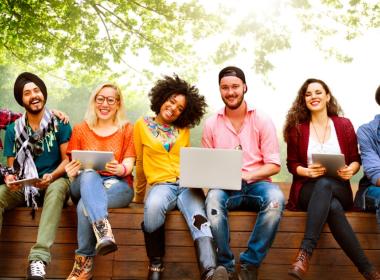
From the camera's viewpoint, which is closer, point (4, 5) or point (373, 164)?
point (373, 164)

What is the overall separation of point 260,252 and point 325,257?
54cm

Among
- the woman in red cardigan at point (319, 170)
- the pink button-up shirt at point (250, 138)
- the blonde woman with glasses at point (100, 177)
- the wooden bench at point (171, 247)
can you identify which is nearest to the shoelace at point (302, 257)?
the woman in red cardigan at point (319, 170)

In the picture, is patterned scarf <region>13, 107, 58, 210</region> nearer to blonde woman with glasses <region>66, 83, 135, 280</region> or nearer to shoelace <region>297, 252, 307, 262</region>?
blonde woman with glasses <region>66, 83, 135, 280</region>

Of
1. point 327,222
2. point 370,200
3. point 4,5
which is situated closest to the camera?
point 327,222

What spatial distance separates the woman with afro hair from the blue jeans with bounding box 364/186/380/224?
40.2 inches

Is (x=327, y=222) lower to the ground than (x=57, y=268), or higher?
higher

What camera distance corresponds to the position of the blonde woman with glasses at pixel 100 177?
2512mm

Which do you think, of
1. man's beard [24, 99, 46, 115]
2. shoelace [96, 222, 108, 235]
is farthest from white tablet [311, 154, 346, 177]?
man's beard [24, 99, 46, 115]

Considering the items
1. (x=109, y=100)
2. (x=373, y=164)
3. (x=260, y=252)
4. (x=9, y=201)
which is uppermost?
(x=109, y=100)

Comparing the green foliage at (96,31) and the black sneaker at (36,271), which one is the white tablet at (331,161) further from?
the green foliage at (96,31)

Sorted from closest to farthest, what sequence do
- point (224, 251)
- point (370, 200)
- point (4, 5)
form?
point (224, 251) → point (370, 200) → point (4, 5)

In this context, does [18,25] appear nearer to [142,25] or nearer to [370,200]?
[142,25]

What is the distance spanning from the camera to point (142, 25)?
6.70 meters

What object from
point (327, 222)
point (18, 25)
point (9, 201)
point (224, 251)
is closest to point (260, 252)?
point (224, 251)
